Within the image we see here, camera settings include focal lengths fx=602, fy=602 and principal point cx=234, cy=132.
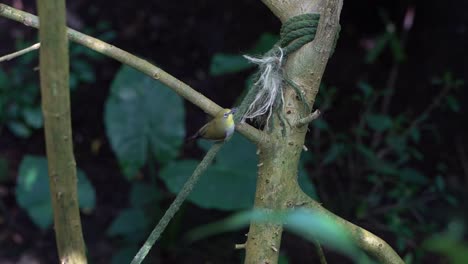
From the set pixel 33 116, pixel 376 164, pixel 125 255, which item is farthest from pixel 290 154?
pixel 33 116

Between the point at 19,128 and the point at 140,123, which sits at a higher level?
the point at 19,128

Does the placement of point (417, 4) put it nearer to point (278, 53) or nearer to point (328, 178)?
point (328, 178)

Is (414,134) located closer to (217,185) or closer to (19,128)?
(217,185)

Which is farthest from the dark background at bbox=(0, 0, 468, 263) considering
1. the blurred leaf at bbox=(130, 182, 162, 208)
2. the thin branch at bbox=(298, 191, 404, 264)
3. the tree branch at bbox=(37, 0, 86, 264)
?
the tree branch at bbox=(37, 0, 86, 264)

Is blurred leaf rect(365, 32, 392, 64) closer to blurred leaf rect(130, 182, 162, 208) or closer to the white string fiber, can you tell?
blurred leaf rect(130, 182, 162, 208)

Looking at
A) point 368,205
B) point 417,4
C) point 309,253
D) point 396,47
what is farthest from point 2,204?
point 417,4

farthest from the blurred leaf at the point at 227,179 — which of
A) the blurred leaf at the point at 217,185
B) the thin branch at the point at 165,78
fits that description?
the thin branch at the point at 165,78
